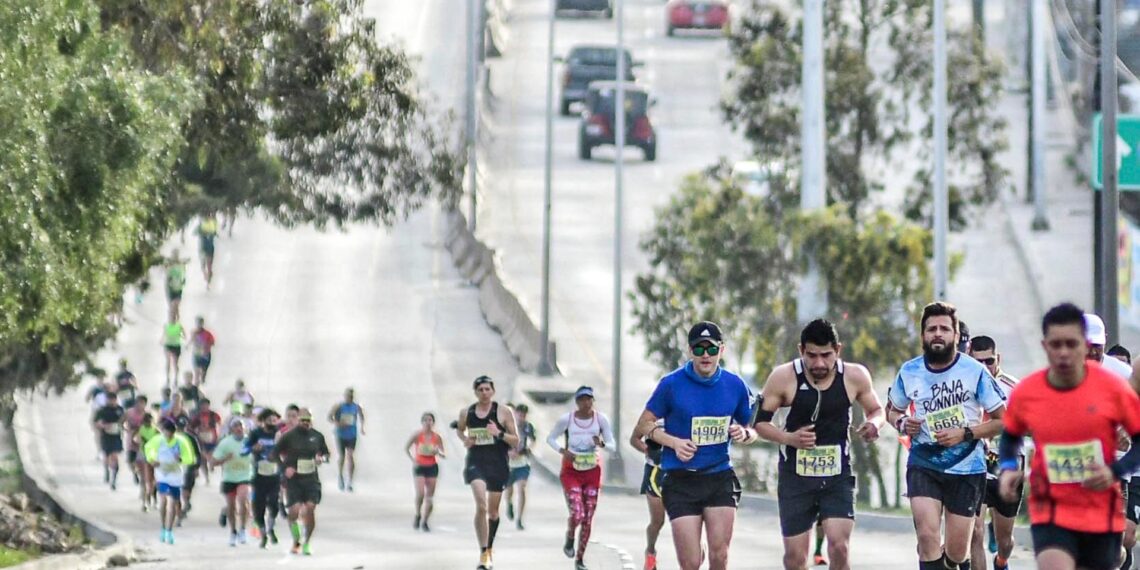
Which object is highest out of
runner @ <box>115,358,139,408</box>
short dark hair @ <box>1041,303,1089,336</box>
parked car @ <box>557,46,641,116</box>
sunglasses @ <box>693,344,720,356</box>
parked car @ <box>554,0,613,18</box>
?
parked car @ <box>554,0,613,18</box>

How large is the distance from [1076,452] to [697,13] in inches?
2736

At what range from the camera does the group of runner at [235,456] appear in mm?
25234

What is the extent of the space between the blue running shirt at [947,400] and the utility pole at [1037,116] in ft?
139

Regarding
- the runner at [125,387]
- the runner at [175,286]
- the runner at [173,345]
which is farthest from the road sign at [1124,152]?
the runner at [173,345]

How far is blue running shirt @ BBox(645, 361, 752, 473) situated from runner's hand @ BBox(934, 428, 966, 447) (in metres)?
1.19

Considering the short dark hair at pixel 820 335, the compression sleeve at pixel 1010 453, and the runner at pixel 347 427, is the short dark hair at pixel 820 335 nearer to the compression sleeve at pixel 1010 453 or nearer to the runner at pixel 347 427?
the compression sleeve at pixel 1010 453

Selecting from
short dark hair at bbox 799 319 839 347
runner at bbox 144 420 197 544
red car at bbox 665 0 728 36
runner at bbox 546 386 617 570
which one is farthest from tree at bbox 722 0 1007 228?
red car at bbox 665 0 728 36

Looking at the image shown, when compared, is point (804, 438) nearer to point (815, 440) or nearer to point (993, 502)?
point (815, 440)

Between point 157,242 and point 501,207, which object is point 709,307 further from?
point 501,207

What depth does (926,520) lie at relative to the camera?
13047 millimetres

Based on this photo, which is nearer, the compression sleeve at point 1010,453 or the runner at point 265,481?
the compression sleeve at point 1010,453

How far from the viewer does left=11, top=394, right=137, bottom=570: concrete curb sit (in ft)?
73.8

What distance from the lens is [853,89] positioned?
4038cm

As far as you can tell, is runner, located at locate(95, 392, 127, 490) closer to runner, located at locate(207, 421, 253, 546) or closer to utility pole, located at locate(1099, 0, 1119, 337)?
runner, located at locate(207, 421, 253, 546)
